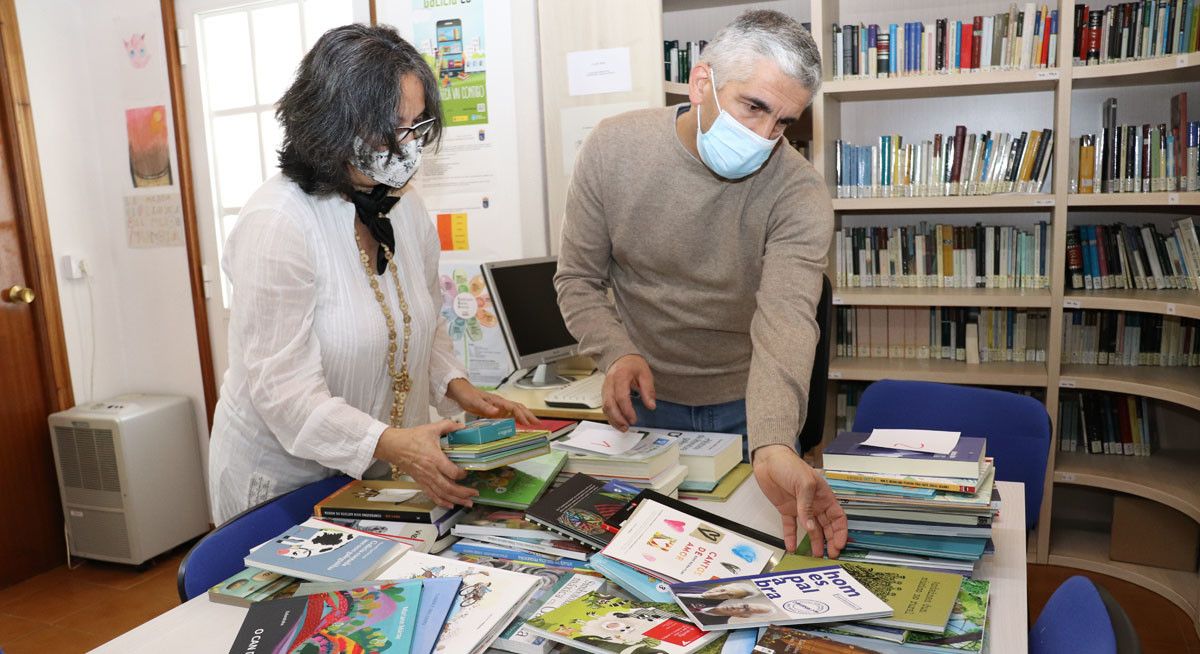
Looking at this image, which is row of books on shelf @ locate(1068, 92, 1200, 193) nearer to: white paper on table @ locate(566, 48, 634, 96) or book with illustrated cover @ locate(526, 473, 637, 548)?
white paper on table @ locate(566, 48, 634, 96)

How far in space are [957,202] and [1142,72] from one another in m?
0.69

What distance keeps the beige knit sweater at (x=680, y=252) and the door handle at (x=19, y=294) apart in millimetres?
2751

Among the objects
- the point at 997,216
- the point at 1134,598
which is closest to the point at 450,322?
the point at 997,216

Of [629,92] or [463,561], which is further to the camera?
[629,92]

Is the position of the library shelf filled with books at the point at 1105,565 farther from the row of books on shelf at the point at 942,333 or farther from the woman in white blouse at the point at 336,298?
the woman in white blouse at the point at 336,298

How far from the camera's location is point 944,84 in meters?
3.09

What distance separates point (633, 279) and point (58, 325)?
2.99 metres

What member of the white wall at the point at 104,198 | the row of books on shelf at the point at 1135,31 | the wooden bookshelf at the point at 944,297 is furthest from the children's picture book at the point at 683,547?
the white wall at the point at 104,198

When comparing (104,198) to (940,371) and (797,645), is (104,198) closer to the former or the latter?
(940,371)

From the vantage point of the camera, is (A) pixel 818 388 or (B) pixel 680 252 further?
(A) pixel 818 388

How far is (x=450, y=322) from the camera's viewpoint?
3.68 meters

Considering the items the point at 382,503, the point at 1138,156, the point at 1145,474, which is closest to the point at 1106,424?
the point at 1145,474

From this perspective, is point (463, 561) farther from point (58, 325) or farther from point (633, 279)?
point (58, 325)

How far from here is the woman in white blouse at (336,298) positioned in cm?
150
